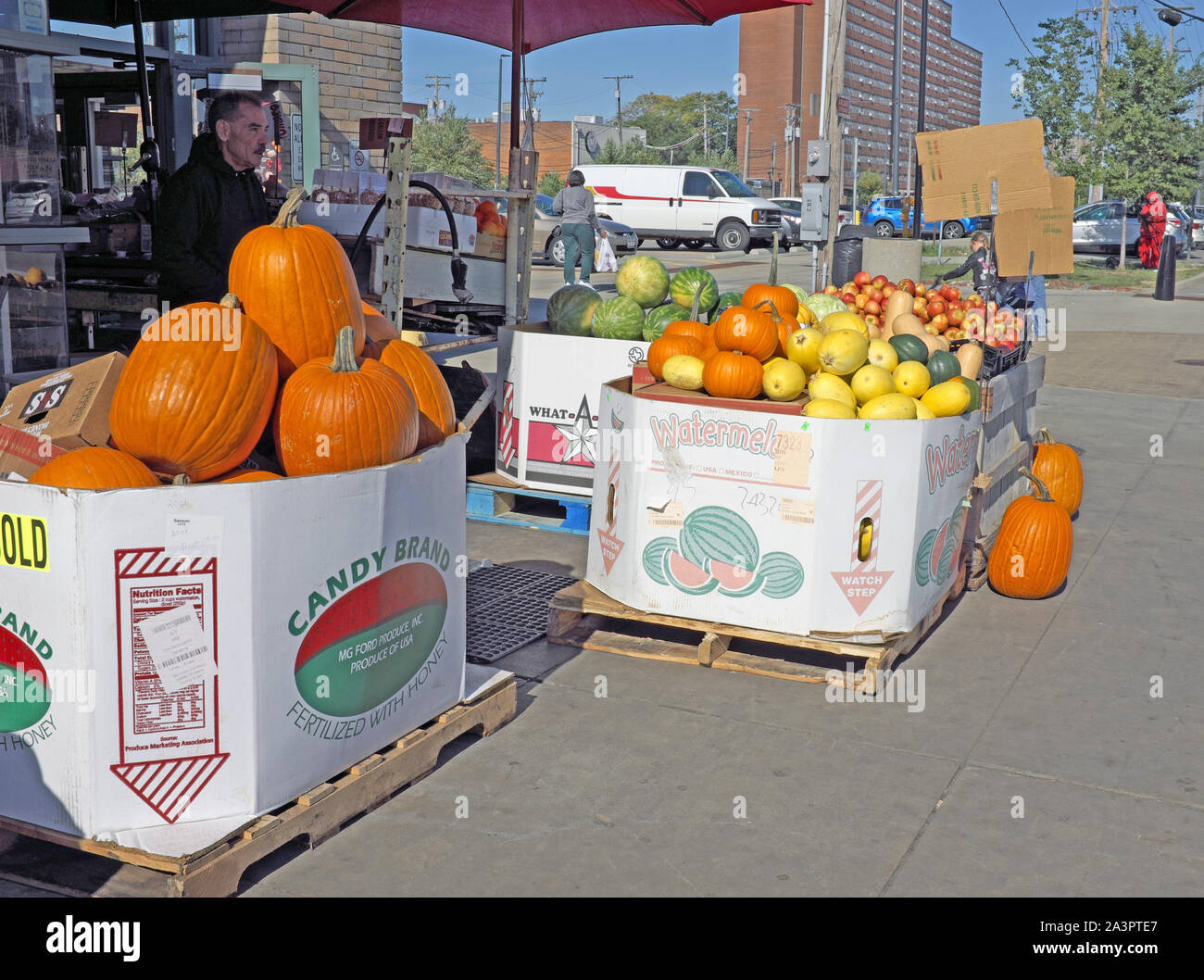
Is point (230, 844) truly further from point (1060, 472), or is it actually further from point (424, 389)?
point (1060, 472)

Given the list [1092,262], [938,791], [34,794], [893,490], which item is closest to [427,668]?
[34,794]

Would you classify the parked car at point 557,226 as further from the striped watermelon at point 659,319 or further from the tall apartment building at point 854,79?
the tall apartment building at point 854,79

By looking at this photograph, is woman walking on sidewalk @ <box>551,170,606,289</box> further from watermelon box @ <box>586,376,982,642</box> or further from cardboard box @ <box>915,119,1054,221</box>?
watermelon box @ <box>586,376,982,642</box>

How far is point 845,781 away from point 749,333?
2.09 metres

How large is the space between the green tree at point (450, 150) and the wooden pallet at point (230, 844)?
62.3 metres

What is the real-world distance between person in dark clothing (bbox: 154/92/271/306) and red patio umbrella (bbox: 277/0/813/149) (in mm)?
2488

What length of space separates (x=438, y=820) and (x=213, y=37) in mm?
12845

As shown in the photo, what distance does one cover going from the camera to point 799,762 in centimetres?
420

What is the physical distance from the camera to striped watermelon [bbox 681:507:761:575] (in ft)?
16.3

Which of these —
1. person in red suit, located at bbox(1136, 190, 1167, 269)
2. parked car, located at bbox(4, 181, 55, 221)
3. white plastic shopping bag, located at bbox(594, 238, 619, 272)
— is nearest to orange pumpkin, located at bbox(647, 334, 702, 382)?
parked car, located at bbox(4, 181, 55, 221)

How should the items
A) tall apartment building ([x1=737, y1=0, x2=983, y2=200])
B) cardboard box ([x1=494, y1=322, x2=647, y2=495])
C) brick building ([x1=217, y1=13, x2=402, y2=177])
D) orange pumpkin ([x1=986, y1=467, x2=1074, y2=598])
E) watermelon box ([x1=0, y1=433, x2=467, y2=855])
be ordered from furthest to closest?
tall apartment building ([x1=737, y1=0, x2=983, y2=200]) → brick building ([x1=217, y1=13, x2=402, y2=177]) → cardboard box ([x1=494, y1=322, x2=647, y2=495]) → orange pumpkin ([x1=986, y1=467, x2=1074, y2=598]) → watermelon box ([x1=0, y1=433, x2=467, y2=855])

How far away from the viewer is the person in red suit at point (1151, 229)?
31.3 meters
